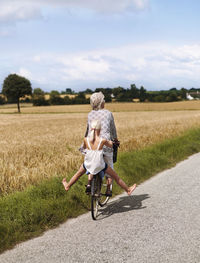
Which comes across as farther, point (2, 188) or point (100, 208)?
point (2, 188)

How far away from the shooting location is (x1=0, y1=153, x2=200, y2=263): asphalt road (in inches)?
157

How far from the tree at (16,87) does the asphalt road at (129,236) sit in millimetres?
67094

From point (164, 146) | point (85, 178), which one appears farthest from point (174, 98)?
point (85, 178)

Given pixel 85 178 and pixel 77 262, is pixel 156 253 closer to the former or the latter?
pixel 77 262

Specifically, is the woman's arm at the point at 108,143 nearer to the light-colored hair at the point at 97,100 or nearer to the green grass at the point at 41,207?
the light-colored hair at the point at 97,100

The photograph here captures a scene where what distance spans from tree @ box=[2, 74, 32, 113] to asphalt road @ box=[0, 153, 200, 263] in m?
67.1

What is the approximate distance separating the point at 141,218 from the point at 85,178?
79.7 inches

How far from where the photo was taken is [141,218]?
213 inches

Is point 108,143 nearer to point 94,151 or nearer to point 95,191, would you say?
point 94,151

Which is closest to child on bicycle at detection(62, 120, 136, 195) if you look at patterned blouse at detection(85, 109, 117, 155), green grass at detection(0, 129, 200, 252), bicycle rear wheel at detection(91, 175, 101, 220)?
bicycle rear wheel at detection(91, 175, 101, 220)

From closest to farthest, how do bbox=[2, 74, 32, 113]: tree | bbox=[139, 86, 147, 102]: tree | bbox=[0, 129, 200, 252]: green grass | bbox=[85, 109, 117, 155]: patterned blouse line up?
bbox=[0, 129, 200, 252]: green grass
bbox=[85, 109, 117, 155]: patterned blouse
bbox=[2, 74, 32, 113]: tree
bbox=[139, 86, 147, 102]: tree

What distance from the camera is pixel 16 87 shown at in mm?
70500

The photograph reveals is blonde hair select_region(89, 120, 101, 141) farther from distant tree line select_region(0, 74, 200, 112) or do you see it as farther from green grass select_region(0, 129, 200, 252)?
distant tree line select_region(0, 74, 200, 112)

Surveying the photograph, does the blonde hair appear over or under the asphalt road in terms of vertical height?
over
